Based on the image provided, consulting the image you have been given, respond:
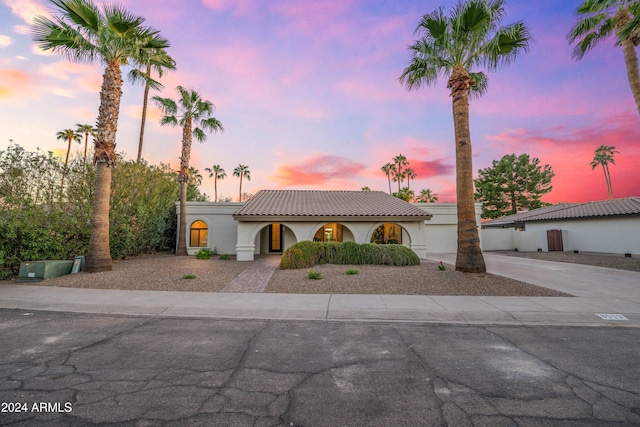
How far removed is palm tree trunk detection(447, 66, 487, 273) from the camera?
1022 cm

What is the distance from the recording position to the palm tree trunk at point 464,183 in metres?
10.2

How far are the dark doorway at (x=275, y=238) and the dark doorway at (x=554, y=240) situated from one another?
910 inches

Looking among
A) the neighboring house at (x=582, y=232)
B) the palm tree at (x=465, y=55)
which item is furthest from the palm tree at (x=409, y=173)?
the palm tree at (x=465, y=55)

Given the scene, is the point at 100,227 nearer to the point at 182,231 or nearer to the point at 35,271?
the point at 35,271

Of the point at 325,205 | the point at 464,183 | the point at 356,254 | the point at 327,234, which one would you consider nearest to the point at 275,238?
the point at 327,234

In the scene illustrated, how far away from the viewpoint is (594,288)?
9109 mm

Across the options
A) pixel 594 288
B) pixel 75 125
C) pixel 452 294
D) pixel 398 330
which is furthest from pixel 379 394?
pixel 75 125

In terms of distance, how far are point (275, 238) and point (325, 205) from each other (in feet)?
16.7

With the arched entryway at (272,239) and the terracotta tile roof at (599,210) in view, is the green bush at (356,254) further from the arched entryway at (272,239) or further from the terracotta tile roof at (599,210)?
the terracotta tile roof at (599,210)

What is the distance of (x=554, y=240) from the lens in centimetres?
2353

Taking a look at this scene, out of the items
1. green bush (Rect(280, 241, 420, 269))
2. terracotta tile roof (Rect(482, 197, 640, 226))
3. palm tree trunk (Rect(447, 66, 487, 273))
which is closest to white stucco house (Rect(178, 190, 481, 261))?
green bush (Rect(280, 241, 420, 269))

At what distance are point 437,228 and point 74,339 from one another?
23493 mm

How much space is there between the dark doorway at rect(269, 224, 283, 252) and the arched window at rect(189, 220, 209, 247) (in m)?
4.72

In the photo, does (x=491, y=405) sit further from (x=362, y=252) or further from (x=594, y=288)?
(x=362, y=252)
